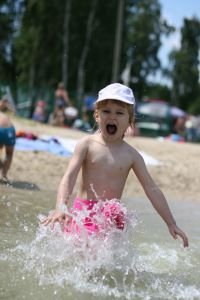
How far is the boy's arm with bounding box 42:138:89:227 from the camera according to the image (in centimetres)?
329

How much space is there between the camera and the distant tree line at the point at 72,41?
34438mm

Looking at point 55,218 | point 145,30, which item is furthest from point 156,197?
point 145,30

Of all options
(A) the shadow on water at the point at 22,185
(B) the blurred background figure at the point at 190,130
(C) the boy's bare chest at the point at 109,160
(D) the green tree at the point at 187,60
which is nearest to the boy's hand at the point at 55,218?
(C) the boy's bare chest at the point at 109,160

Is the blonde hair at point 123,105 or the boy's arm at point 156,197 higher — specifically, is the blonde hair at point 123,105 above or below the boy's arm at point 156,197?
above

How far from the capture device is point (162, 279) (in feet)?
12.3

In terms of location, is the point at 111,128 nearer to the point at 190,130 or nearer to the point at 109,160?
the point at 109,160

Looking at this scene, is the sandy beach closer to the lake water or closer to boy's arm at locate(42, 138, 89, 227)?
the lake water

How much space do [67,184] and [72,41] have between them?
34.1 m

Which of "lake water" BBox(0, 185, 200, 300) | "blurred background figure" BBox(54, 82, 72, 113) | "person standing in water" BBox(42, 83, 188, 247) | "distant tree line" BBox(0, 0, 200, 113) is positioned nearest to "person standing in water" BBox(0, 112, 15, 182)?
"lake water" BBox(0, 185, 200, 300)

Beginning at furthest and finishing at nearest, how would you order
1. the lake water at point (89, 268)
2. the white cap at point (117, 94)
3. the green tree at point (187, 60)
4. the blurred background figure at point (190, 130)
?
the green tree at point (187, 60) → the blurred background figure at point (190, 130) → the white cap at point (117, 94) → the lake water at point (89, 268)

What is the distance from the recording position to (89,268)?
11.4ft

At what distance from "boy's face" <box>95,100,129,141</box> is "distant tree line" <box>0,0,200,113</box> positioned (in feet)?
75.9

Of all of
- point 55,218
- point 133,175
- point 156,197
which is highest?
point 55,218

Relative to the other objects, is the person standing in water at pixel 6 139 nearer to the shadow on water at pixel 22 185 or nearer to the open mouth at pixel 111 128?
the shadow on water at pixel 22 185
